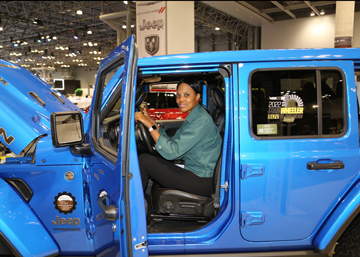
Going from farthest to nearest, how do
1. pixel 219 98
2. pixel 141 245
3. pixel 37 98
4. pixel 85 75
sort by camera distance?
pixel 85 75
pixel 219 98
pixel 37 98
pixel 141 245

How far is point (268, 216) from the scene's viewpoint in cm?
173

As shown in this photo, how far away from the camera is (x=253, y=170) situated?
169 centimetres

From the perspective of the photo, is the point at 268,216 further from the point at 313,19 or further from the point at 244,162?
the point at 313,19

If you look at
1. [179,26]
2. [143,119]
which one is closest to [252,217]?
[143,119]

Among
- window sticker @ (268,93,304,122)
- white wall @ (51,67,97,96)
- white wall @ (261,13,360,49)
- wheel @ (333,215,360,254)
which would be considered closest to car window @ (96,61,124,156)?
window sticker @ (268,93,304,122)

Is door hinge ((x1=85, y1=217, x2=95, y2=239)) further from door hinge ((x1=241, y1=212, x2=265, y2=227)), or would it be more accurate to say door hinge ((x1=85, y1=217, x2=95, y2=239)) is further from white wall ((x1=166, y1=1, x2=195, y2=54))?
white wall ((x1=166, y1=1, x2=195, y2=54))

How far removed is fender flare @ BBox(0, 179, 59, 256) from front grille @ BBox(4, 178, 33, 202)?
0.04 meters

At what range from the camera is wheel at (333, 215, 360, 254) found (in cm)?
173

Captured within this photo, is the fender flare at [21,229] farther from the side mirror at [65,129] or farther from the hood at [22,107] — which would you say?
the side mirror at [65,129]

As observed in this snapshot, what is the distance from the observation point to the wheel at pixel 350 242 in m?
1.73

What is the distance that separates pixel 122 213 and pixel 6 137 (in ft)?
4.00

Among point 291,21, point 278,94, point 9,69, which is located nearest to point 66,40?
point 291,21

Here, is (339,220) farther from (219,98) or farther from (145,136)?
(145,136)

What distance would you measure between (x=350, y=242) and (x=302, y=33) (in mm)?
13076
